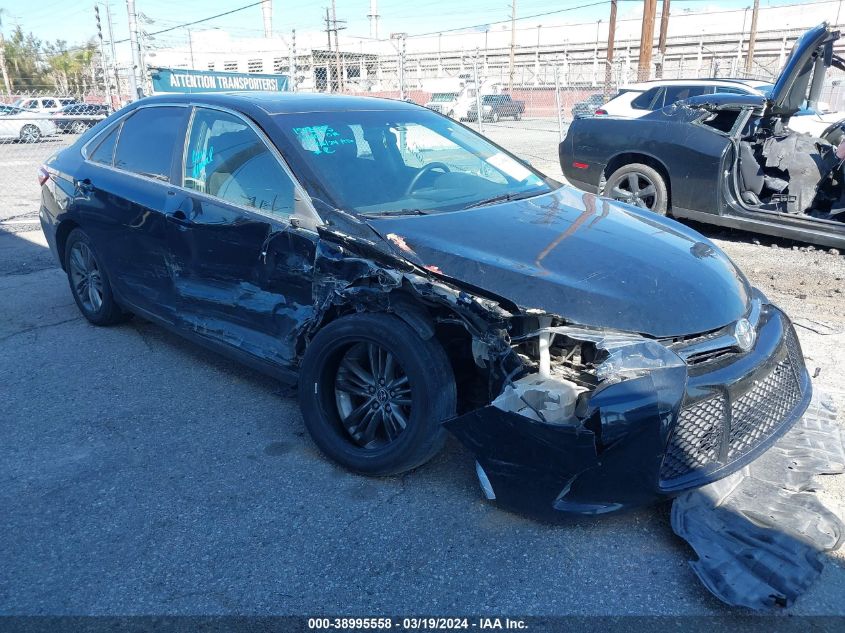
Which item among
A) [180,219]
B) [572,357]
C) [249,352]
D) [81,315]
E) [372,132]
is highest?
[372,132]

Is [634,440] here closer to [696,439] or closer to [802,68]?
[696,439]

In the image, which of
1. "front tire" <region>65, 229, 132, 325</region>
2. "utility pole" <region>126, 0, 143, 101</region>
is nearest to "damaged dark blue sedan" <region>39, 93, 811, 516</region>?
"front tire" <region>65, 229, 132, 325</region>

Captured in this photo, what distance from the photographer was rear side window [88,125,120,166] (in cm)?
465

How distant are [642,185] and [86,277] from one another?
5.57 metres

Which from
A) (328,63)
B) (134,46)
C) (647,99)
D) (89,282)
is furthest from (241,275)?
(328,63)

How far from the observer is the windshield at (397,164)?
11.2ft

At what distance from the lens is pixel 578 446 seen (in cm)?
240

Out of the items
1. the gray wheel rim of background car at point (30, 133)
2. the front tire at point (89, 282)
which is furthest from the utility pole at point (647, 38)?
the front tire at point (89, 282)

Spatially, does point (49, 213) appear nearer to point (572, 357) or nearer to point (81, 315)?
point (81, 315)

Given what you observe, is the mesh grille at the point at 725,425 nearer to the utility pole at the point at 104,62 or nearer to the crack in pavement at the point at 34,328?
the crack in pavement at the point at 34,328

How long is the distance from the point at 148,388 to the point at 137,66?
9732mm

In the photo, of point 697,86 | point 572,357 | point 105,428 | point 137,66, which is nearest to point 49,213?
point 105,428

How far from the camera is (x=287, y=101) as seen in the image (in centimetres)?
392

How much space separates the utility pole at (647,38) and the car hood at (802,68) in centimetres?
1459
